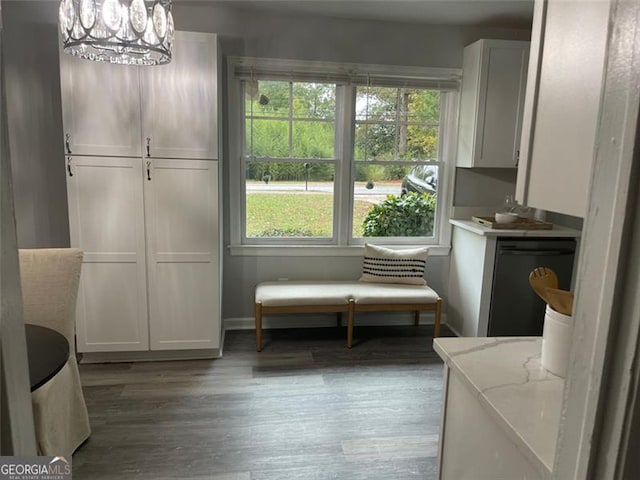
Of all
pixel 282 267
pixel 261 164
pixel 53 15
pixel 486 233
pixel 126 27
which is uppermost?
pixel 53 15

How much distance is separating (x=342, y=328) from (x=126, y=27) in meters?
2.79

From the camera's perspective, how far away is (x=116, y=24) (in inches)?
66.6

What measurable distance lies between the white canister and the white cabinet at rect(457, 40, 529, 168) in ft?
8.18

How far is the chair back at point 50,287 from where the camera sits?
2061 millimetres

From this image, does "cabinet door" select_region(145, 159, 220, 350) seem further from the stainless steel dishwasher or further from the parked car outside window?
the stainless steel dishwasher

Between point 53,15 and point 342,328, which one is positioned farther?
point 342,328

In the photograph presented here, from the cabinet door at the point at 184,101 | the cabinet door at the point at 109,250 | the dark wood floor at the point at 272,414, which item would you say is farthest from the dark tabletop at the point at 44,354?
the cabinet door at the point at 184,101

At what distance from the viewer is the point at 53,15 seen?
121 inches

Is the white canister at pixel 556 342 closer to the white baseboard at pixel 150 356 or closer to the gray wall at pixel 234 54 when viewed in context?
the white baseboard at pixel 150 356

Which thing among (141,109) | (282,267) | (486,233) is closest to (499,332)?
(486,233)

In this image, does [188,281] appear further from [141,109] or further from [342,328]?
[342,328]

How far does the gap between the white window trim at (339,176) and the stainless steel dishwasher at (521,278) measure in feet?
2.18

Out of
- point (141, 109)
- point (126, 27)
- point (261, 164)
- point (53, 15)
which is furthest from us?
point (261, 164)

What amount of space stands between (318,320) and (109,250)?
1752 millimetres
